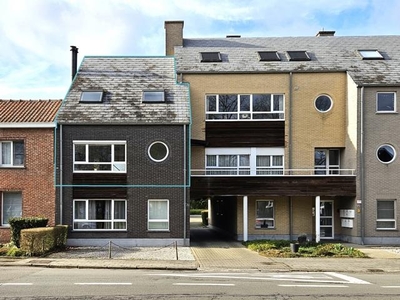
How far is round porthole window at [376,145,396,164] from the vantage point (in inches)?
995

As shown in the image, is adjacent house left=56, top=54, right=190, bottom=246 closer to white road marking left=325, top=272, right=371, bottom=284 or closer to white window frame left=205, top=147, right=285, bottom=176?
white window frame left=205, top=147, right=285, bottom=176

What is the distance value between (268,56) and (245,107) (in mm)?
3547

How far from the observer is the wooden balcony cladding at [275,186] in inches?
969

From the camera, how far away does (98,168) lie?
23.7 meters

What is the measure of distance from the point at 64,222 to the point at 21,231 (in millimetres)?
4002

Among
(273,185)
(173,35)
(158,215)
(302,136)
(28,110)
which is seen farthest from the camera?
(173,35)

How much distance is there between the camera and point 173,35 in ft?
101

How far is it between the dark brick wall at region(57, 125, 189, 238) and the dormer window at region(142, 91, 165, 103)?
71.4 inches

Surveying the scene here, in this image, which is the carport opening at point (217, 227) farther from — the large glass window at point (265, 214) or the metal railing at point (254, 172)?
the metal railing at point (254, 172)

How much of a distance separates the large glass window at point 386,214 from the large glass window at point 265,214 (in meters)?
5.21

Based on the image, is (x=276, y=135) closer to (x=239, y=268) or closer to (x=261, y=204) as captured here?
(x=261, y=204)

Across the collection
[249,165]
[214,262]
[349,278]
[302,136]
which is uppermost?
[302,136]

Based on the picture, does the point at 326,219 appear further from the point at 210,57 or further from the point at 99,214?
the point at 99,214

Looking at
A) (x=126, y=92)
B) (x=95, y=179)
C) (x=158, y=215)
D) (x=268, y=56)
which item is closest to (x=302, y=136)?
→ (x=268, y=56)
